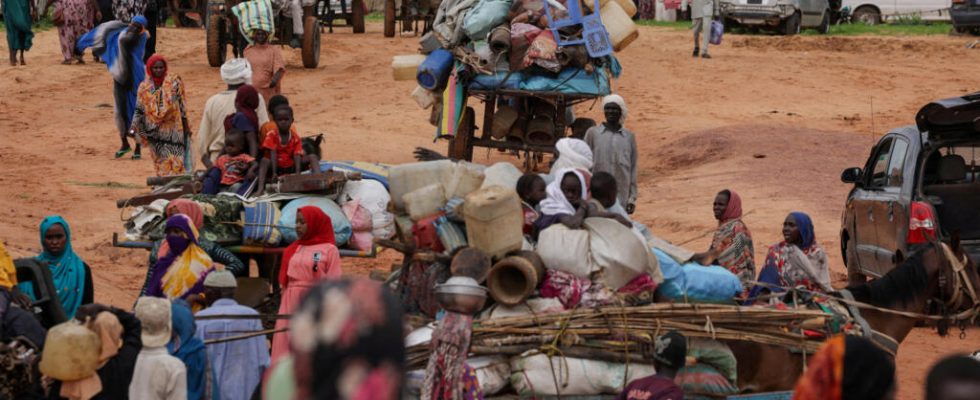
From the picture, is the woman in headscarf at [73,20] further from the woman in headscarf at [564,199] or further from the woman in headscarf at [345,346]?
the woman in headscarf at [345,346]

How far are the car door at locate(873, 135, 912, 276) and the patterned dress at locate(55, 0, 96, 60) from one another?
16830 mm

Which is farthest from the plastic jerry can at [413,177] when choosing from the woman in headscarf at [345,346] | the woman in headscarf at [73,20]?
the woman in headscarf at [73,20]

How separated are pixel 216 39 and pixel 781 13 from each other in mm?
12653

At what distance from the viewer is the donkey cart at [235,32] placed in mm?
23094

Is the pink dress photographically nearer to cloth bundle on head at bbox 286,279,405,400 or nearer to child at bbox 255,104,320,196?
child at bbox 255,104,320,196

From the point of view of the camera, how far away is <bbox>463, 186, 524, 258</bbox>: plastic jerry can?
6.31m

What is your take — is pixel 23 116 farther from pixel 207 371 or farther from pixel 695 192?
pixel 207 371

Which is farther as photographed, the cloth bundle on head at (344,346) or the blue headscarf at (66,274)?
the blue headscarf at (66,274)

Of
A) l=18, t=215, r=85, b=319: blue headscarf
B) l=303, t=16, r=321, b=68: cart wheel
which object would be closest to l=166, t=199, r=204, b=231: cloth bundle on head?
l=18, t=215, r=85, b=319: blue headscarf

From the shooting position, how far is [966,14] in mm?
28641

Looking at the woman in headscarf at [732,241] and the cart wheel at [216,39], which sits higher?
the cart wheel at [216,39]

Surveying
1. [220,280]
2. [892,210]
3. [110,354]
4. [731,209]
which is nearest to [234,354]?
[220,280]

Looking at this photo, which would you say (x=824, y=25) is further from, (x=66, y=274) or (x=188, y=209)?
(x=66, y=274)

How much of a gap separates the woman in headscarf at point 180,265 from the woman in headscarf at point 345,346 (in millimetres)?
5780
